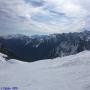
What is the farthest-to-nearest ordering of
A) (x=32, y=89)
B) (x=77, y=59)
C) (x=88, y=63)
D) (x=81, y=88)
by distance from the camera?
(x=77, y=59)
(x=88, y=63)
(x=32, y=89)
(x=81, y=88)

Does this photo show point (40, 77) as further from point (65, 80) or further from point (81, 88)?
point (81, 88)

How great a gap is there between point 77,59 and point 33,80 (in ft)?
24.7

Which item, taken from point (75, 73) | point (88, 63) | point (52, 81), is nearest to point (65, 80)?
point (52, 81)

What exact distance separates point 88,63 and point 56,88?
24.8ft

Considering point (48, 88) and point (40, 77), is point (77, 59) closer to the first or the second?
point (40, 77)

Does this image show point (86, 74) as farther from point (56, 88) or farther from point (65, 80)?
point (56, 88)

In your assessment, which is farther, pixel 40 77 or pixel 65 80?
pixel 40 77

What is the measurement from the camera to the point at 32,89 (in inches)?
560

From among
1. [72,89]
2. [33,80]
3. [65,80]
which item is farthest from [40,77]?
[72,89]

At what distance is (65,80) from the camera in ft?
53.1

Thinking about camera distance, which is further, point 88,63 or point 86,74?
point 88,63

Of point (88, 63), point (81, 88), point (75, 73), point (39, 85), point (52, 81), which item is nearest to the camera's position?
point (81, 88)

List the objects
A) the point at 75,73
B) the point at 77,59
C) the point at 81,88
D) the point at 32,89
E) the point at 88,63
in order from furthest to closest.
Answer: the point at 77,59
the point at 88,63
the point at 75,73
the point at 32,89
the point at 81,88

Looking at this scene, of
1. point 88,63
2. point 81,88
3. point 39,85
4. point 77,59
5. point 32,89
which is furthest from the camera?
point 77,59
